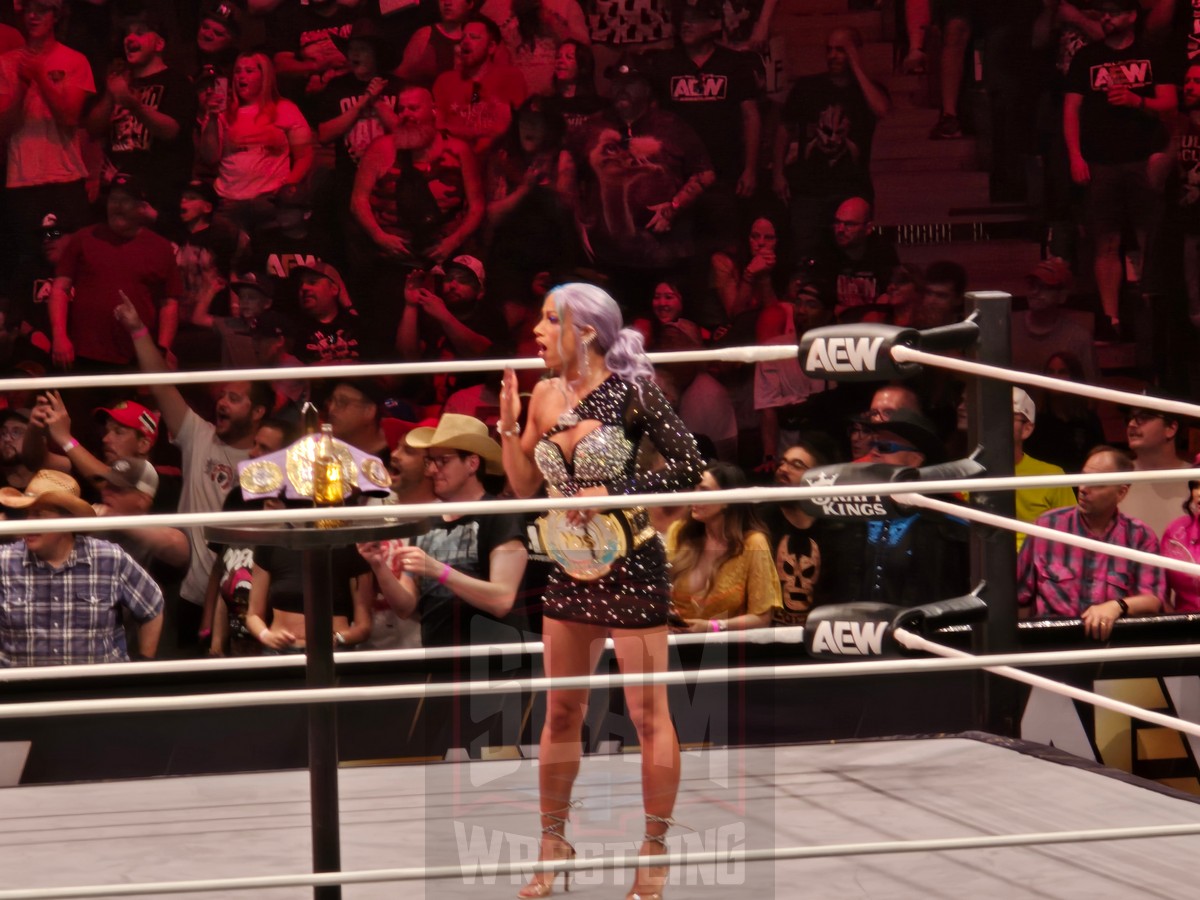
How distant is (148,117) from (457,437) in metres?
1.61

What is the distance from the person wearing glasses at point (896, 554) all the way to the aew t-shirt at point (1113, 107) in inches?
51.4

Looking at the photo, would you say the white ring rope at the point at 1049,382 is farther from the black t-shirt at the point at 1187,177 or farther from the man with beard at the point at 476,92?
the black t-shirt at the point at 1187,177

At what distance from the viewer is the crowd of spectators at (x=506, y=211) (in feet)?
14.7

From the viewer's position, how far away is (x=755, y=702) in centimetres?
363

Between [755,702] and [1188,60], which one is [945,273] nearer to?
[1188,60]

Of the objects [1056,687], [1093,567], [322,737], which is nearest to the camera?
[322,737]

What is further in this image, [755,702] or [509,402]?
Result: [755,702]

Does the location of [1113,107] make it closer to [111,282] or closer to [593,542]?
[111,282]

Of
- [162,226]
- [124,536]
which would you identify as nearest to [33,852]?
[124,536]

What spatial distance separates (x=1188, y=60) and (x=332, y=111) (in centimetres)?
266

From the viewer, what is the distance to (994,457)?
2.56m

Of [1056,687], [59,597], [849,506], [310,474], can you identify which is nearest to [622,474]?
[849,506]

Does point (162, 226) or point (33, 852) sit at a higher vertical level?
point (162, 226)

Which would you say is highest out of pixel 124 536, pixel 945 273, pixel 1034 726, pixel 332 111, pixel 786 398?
pixel 332 111
